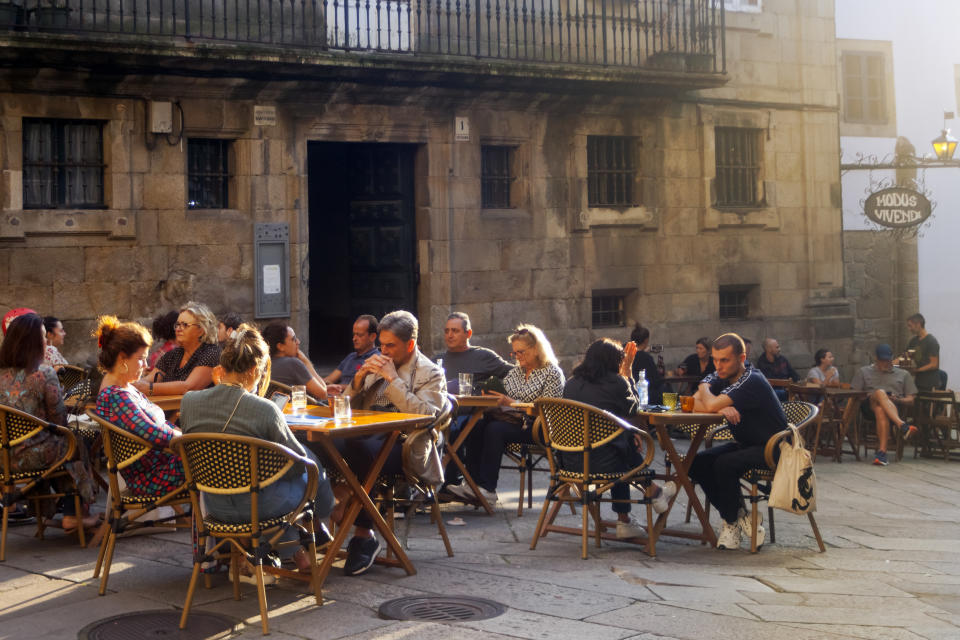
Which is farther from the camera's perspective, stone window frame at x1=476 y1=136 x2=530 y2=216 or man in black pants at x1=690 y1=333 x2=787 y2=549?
stone window frame at x1=476 y1=136 x2=530 y2=216

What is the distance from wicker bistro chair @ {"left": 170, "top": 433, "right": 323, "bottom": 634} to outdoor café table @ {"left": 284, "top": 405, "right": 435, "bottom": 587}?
42 cm

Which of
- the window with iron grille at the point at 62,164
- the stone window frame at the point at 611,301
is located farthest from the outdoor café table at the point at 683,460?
the stone window frame at the point at 611,301

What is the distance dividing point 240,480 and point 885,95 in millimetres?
18777

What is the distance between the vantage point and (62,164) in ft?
42.2

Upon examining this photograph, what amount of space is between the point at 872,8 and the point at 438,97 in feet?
35.4

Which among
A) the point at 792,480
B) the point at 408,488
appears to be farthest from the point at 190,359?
the point at 792,480

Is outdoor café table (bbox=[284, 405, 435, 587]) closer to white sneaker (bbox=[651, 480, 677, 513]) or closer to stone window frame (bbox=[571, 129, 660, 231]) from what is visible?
white sneaker (bbox=[651, 480, 677, 513])

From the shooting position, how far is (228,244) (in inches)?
535

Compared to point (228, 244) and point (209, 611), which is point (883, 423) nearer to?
point (228, 244)

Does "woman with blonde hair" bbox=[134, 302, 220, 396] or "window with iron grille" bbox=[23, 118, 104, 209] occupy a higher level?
"window with iron grille" bbox=[23, 118, 104, 209]

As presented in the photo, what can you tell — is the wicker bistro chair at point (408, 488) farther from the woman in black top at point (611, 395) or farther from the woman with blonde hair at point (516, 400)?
the woman with blonde hair at point (516, 400)

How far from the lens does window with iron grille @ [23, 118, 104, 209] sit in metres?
12.7

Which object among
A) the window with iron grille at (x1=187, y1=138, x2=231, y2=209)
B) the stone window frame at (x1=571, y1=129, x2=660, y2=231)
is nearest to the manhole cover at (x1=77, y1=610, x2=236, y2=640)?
the window with iron grille at (x1=187, y1=138, x2=231, y2=209)

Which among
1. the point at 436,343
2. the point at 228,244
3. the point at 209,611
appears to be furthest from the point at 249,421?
the point at 436,343
